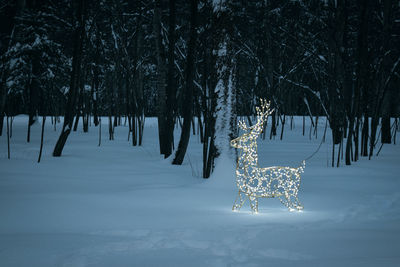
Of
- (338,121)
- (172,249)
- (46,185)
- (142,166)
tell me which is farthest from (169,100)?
(172,249)

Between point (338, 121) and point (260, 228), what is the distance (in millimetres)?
10554

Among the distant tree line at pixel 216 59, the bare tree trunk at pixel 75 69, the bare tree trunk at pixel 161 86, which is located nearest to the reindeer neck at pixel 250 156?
the distant tree line at pixel 216 59

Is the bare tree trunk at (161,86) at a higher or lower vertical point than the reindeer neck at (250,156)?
higher

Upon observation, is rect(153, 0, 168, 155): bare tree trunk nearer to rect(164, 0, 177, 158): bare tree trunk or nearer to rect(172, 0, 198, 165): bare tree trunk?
rect(164, 0, 177, 158): bare tree trunk

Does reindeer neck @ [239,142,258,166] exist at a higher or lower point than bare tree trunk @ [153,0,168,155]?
lower

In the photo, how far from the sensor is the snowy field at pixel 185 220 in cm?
346

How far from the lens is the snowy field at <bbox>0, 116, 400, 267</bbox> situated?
3.46 meters

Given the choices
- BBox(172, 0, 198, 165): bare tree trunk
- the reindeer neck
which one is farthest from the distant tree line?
the reindeer neck

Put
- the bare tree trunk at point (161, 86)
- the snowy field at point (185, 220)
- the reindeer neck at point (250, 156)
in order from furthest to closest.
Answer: the bare tree trunk at point (161, 86) < the reindeer neck at point (250, 156) < the snowy field at point (185, 220)

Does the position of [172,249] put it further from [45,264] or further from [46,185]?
[46,185]

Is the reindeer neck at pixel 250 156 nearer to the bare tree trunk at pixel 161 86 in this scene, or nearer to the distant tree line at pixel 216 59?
the distant tree line at pixel 216 59

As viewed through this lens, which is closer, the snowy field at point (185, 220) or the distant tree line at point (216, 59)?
the snowy field at point (185, 220)

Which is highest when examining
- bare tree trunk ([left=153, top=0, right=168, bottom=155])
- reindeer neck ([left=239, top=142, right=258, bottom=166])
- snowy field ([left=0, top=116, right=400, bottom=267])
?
bare tree trunk ([left=153, top=0, right=168, bottom=155])

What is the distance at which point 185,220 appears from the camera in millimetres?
4828
